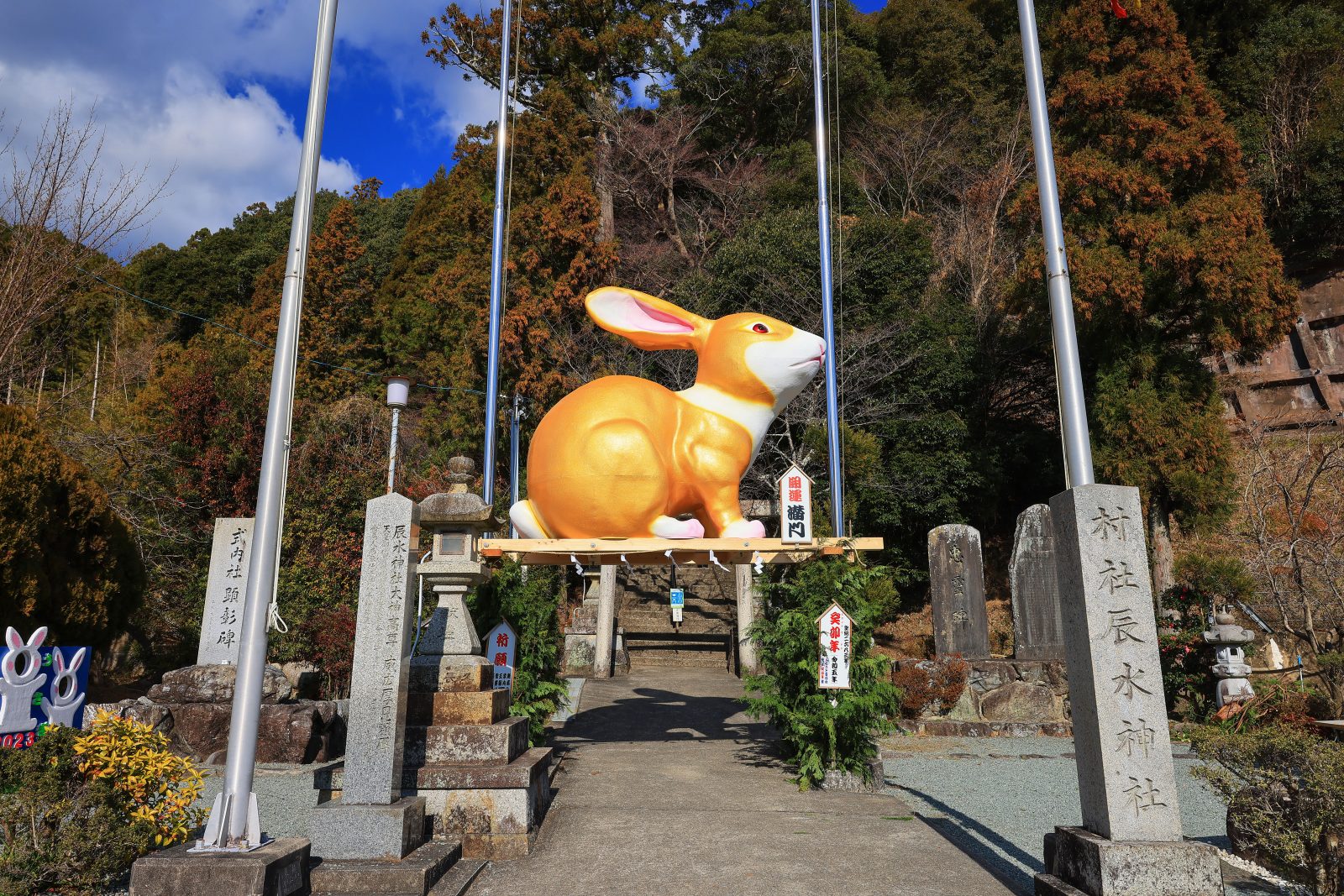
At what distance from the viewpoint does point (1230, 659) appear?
998 cm

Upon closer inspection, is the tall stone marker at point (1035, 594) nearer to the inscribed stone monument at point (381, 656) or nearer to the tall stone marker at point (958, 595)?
the tall stone marker at point (958, 595)

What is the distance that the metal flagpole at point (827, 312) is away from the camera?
26.5 ft

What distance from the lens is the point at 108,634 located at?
9.78 m

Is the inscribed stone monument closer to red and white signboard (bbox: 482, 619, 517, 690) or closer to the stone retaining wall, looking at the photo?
red and white signboard (bbox: 482, 619, 517, 690)

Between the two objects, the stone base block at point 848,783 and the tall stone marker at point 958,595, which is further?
the tall stone marker at point 958,595

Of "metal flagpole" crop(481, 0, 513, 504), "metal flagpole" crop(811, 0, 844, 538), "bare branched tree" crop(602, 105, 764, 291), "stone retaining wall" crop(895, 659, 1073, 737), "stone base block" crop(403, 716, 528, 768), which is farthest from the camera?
"bare branched tree" crop(602, 105, 764, 291)

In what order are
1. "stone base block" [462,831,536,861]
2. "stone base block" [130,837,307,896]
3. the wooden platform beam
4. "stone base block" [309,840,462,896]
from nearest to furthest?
1. "stone base block" [130,837,307,896]
2. "stone base block" [309,840,462,896]
3. "stone base block" [462,831,536,861]
4. the wooden platform beam

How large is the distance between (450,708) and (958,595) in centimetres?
838

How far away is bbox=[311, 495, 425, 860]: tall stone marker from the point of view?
15.2ft

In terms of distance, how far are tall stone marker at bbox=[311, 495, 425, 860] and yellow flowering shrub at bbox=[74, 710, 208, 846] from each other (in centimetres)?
71

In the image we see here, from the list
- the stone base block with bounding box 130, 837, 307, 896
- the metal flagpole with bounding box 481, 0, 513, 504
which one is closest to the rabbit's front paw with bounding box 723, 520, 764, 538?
the metal flagpole with bounding box 481, 0, 513, 504

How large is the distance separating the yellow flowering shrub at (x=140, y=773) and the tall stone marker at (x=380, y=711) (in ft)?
2.31

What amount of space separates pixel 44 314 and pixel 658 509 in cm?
A: 786

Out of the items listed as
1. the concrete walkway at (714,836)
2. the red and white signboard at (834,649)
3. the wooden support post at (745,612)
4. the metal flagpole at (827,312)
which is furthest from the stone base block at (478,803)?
the wooden support post at (745,612)
